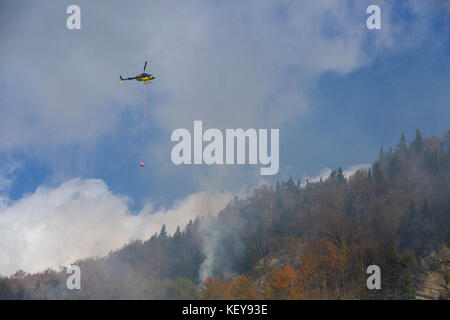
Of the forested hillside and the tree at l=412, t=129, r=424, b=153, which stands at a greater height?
the tree at l=412, t=129, r=424, b=153

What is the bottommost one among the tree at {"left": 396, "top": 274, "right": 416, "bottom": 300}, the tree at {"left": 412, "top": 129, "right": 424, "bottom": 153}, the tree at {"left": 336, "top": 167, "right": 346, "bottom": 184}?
the tree at {"left": 396, "top": 274, "right": 416, "bottom": 300}

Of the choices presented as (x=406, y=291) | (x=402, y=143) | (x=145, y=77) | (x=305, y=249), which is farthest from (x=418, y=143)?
(x=145, y=77)

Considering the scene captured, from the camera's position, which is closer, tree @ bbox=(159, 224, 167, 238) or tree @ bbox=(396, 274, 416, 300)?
tree @ bbox=(396, 274, 416, 300)

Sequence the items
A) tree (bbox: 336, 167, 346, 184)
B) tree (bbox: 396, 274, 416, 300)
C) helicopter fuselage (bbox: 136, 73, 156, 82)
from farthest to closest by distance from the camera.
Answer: tree (bbox: 336, 167, 346, 184) < helicopter fuselage (bbox: 136, 73, 156, 82) < tree (bbox: 396, 274, 416, 300)

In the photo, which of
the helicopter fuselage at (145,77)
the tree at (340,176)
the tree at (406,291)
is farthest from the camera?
the tree at (340,176)

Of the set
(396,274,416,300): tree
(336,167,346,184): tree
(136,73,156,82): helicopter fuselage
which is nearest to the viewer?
(396,274,416,300): tree

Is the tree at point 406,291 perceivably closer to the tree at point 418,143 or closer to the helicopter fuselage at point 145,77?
the helicopter fuselage at point 145,77

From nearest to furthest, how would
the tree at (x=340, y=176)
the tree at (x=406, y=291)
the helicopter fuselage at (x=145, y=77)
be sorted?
the tree at (x=406, y=291) → the helicopter fuselage at (x=145, y=77) → the tree at (x=340, y=176)

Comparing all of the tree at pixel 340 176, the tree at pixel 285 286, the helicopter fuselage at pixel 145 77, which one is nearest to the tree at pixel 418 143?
the tree at pixel 340 176

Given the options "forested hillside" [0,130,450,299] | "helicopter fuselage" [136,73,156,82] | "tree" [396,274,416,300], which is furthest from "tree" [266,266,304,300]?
"helicopter fuselage" [136,73,156,82]

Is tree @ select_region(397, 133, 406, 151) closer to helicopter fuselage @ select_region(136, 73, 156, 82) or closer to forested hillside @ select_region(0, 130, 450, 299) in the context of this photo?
forested hillside @ select_region(0, 130, 450, 299)
